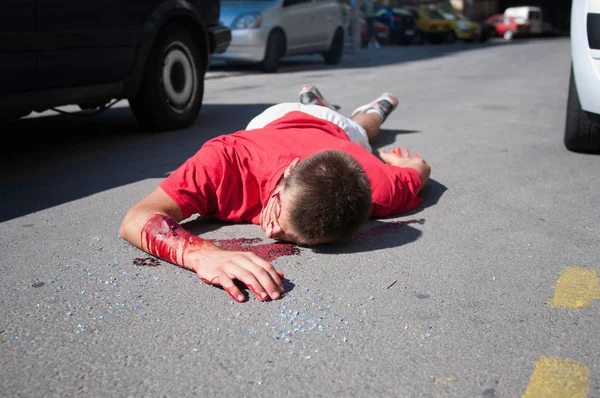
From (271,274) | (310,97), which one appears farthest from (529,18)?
(271,274)

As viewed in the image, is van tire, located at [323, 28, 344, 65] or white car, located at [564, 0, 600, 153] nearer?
white car, located at [564, 0, 600, 153]

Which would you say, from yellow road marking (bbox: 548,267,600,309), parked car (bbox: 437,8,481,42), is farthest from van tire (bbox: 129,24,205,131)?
parked car (bbox: 437,8,481,42)

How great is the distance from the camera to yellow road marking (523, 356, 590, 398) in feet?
5.94

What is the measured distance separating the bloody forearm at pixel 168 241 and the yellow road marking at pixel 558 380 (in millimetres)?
1350

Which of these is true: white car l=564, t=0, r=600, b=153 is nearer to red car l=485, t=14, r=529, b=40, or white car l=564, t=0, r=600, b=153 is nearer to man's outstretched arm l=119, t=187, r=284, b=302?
man's outstretched arm l=119, t=187, r=284, b=302

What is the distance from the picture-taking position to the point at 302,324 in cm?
223

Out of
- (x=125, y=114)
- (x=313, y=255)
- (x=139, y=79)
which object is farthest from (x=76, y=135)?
(x=313, y=255)

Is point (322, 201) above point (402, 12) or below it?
below

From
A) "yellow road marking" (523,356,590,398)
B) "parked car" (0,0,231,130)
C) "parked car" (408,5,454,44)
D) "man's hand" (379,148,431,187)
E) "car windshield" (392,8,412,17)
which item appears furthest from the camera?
"parked car" (408,5,454,44)

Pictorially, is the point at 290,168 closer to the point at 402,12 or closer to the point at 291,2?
the point at 291,2

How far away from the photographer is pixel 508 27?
36469 mm

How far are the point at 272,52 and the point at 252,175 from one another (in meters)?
10.1

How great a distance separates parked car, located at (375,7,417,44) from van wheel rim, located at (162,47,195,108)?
2391 cm

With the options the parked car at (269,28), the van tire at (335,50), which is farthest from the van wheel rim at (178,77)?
the van tire at (335,50)
